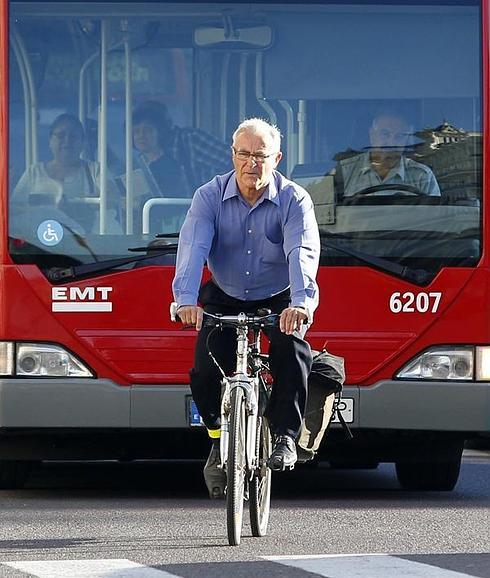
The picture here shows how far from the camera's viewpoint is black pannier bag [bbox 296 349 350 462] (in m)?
8.73

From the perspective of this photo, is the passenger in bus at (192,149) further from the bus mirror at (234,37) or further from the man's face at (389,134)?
the man's face at (389,134)

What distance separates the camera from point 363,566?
23.9ft

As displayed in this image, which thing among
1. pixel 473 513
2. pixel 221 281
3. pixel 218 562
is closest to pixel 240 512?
pixel 218 562

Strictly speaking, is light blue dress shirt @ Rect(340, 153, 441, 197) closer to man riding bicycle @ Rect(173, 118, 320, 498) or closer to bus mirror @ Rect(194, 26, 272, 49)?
bus mirror @ Rect(194, 26, 272, 49)

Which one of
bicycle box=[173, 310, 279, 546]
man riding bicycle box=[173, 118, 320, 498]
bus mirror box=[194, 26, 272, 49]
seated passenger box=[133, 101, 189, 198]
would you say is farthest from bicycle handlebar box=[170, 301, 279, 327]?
bus mirror box=[194, 26, 272, 49]

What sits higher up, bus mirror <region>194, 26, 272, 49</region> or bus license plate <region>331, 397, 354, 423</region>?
bus mirror <region>194, 26, 272, 49</region>

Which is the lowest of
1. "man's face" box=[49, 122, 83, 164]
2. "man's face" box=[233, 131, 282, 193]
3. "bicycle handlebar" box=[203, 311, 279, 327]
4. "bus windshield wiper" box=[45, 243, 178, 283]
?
"bicycle handlebar" box=[203, 311, 279, 327]

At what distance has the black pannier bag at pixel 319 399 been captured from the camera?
873 cm

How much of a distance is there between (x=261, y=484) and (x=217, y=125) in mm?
2492

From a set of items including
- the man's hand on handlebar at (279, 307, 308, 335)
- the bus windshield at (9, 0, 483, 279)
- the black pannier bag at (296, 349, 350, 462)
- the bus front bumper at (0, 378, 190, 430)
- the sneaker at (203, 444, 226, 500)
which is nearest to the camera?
the man's hand on handlebar at (279, 307, 308, 335)

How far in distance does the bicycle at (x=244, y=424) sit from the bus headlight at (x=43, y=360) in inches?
75.1

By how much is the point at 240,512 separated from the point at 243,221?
1267 millimetres

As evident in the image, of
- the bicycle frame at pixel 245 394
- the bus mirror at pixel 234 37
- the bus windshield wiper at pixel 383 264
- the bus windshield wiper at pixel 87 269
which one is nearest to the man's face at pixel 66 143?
the bus windshield wiper at pixel 87 269

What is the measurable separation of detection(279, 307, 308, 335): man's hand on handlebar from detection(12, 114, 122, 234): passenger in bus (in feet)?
8.24
